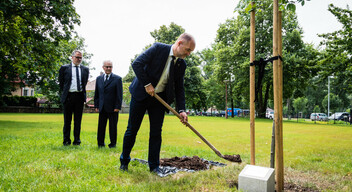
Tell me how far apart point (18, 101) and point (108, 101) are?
42023 mm

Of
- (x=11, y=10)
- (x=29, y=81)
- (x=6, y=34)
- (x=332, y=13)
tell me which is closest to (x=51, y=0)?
(x=11, y=10)

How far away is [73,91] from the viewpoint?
5871mm

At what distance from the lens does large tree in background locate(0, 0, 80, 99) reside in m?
11.0

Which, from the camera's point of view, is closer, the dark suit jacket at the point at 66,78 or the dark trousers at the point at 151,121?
the dark trousers at the point at 151,121

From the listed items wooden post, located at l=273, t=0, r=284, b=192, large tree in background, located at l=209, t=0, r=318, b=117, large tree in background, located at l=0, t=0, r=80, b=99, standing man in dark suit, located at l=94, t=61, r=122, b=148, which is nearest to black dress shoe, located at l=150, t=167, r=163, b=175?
wooden post, located at l=273, t=0, r=284, b=192

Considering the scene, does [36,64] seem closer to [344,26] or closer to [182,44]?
[182,44]

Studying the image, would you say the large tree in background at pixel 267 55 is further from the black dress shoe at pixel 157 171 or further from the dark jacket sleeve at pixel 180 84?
the black dress shoe at pixel 157 171

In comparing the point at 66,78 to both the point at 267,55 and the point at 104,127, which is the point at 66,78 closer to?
the point at 104,127

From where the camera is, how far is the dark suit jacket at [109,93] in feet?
19.5

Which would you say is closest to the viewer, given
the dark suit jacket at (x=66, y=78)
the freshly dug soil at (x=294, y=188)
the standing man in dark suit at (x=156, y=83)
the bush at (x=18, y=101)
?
the freshly dug soil at (x=294, y=188)

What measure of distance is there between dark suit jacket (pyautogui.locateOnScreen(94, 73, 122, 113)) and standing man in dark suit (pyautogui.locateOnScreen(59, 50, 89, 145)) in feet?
1.35

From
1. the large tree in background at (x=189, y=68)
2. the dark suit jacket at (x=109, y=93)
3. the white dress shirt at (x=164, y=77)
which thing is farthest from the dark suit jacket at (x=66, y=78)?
the large tree in background at (x=189, y=68)

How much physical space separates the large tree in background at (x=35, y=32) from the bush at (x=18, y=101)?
30.8m

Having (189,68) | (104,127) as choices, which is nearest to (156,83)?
(104,127)
